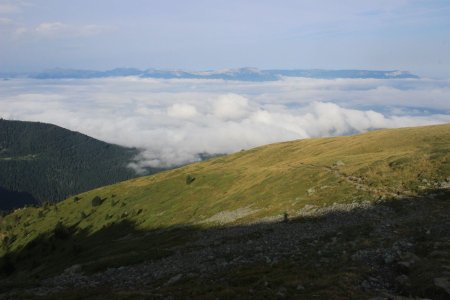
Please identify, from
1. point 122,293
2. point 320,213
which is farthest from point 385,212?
point 122,293

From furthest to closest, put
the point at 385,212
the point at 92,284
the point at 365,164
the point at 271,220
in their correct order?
1. the point at 365,164
2. the point at 271,220
3. the point at 385,212
4. the point at 92,284

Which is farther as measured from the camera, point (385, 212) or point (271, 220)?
point (271, 220)

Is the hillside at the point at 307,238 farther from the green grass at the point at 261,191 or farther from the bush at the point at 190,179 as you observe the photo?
the bush at the point at 190,179

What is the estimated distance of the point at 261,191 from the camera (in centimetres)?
9912

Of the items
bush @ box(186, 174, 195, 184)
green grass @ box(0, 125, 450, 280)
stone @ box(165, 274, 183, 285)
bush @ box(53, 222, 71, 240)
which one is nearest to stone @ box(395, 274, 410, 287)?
stone @ box(165, 274, 183, 285)

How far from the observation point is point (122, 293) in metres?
35.6

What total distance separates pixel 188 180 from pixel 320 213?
3762 inches

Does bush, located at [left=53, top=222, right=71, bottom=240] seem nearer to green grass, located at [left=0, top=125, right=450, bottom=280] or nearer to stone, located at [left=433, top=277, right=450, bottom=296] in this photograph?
green grass, located at [left=0, top=125, right=450, bottom=280]

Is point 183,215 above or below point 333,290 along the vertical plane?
below

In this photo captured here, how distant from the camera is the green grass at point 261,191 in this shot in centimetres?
7138

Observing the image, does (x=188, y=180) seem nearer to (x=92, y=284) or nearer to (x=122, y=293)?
(x=92, y=284)

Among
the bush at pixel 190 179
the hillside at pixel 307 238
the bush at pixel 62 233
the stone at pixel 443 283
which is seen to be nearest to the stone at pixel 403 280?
the hillside at pixel 307 238

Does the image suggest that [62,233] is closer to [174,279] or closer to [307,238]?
[307,238]

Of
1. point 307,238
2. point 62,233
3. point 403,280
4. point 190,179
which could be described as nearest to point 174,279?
point 307,238
